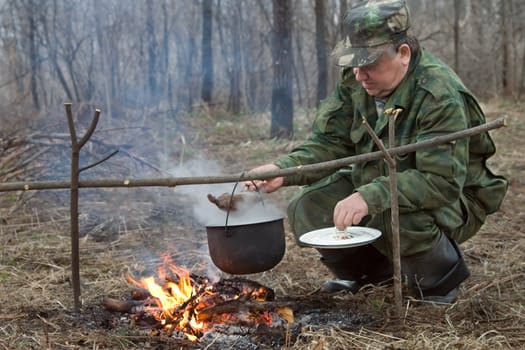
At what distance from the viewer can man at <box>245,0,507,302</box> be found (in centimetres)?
281

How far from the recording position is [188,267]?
4238 mm

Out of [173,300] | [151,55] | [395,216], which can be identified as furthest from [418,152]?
[151,55]

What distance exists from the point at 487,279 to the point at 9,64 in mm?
15591

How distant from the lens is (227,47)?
23.0 meters

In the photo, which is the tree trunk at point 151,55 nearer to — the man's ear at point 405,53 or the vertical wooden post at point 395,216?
the man's ear at point 405,53

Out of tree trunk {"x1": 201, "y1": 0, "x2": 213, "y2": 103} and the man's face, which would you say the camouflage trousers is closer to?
the man's face

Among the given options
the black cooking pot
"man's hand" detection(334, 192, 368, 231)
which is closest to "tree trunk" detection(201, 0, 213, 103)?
the black cooking pot

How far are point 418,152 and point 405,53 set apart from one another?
0.56 metres

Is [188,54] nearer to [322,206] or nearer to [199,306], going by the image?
[322,206]

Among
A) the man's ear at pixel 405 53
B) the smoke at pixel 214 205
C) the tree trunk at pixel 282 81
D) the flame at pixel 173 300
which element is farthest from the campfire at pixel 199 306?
the tree trunk at pixel 282 81

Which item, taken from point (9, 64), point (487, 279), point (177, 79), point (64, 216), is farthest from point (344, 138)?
point (177, 79)

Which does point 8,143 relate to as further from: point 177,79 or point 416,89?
point 177,79

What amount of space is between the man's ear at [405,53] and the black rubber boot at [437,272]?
36.6 inches

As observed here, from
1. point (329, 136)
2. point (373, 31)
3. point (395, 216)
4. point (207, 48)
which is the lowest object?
point (395, 216)
